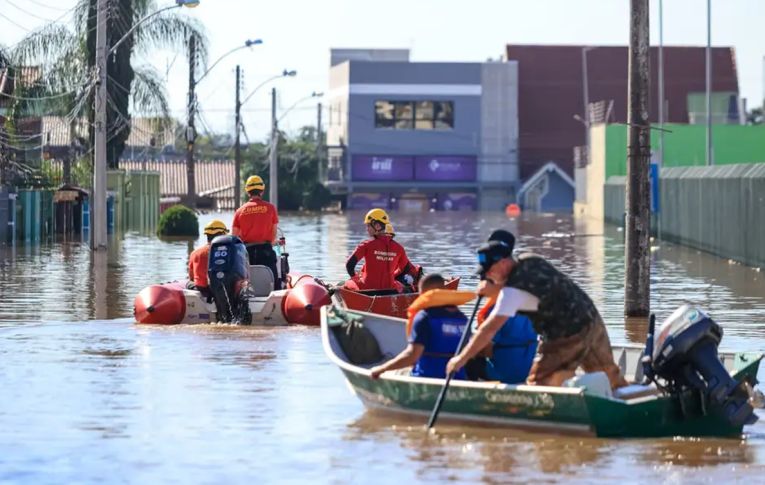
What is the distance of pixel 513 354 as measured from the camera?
13727 mm

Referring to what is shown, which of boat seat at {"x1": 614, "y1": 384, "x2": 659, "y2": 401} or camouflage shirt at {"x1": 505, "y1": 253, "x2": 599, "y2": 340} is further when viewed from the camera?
boat seat at {"x1": 614, "y1": 384, "x2": 659, "y2": 401}

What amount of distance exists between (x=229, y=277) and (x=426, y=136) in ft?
304

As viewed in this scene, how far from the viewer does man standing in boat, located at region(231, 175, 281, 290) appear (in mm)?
22641

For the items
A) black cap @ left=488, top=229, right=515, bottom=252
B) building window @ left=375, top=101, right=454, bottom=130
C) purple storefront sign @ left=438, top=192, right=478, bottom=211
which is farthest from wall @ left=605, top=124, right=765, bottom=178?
black cap @ left=488, top=229, right=515, bottom=252

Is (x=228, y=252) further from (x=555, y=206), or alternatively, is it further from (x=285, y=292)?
(x=555, y=206)

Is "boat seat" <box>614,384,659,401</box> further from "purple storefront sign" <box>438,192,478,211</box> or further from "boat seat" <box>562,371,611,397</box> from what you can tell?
"purple storefront sign" <box>438,192,478,211</box>

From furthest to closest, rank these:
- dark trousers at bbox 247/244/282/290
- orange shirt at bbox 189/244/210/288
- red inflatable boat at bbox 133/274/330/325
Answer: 1. dark trousers at bbox 247/244/282/290
2. orange shirt at bbox 189/244/210/288
3. red inflatable boat at bbox 133/274/330/325

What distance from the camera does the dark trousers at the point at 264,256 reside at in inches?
899

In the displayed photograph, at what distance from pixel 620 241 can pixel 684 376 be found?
134 feet

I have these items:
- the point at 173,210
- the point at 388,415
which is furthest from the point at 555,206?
the point at 388,415

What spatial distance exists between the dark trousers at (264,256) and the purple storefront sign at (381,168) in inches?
3533

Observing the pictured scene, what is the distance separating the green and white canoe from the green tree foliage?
144 ft

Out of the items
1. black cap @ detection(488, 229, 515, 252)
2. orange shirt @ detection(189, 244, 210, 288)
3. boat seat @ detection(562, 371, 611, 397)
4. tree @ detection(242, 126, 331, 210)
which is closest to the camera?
boat seat @ detection(562, 371, 611, 397)

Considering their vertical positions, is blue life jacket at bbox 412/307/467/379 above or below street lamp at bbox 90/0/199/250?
below
